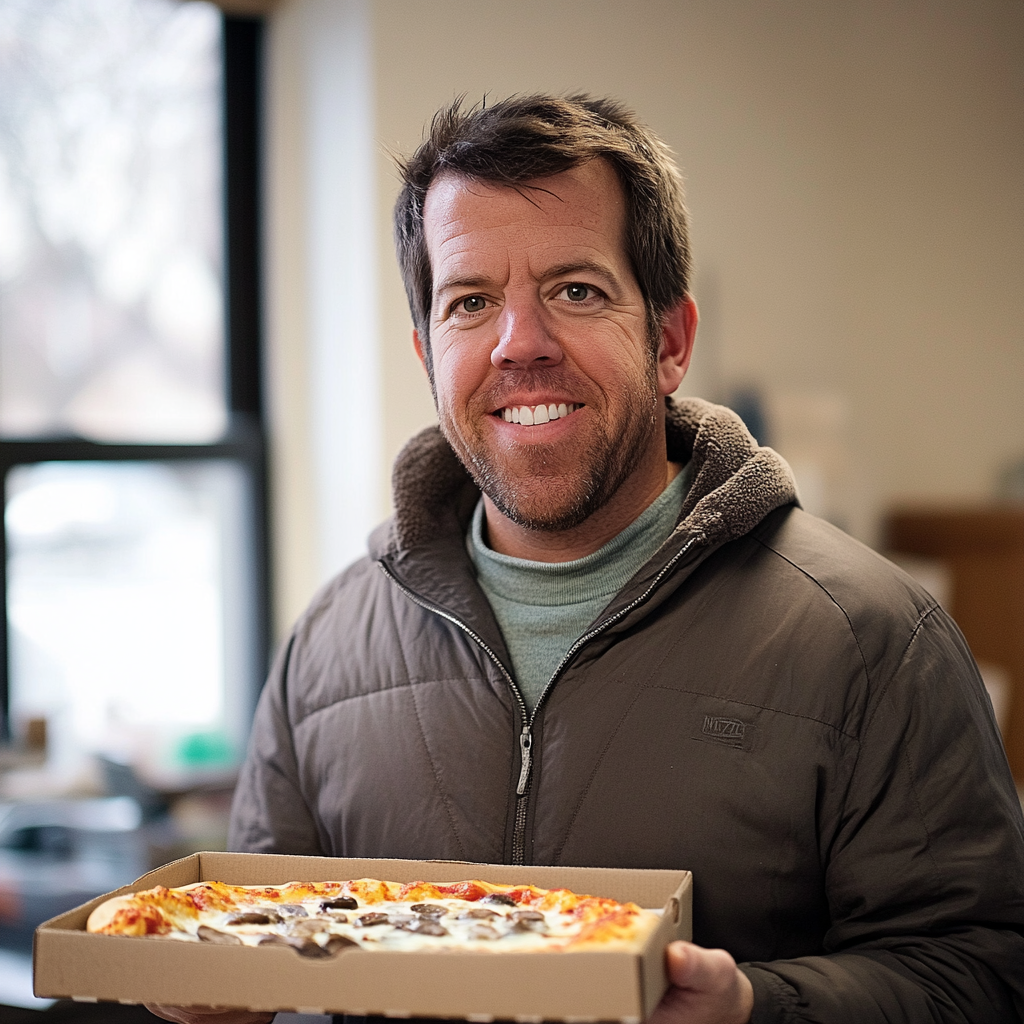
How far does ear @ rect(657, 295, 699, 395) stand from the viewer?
1356 mm

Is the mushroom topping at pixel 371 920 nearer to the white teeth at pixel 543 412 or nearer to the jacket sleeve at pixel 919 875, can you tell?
the jacket sleeve at pixel 919 875

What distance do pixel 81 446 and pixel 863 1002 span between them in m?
2.40

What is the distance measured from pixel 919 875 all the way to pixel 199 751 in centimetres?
216

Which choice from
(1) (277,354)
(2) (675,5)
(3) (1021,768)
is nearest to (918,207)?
(2) (675,5)

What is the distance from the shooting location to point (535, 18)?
290 cm

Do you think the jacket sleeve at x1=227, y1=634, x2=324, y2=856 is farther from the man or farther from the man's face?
the man's face

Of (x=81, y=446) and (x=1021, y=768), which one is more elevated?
(x=81, y=446)

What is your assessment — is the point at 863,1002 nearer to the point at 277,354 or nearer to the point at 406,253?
the point at 406,253

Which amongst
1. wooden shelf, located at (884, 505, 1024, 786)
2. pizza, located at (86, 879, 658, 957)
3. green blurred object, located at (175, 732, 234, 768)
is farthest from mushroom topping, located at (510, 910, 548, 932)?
wooden shelf, located at (884, 505, 1024, 786)

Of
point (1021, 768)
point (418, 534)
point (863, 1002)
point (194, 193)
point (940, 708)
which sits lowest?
point (1021, 768)

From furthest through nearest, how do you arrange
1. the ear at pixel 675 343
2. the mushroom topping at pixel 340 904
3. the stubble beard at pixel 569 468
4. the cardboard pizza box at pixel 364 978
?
1. the ear at pixel 675 343
2. the stubble beard at pixel 569 468
3. the mushroom topping at pixel 340 904
4. the cardboard pizza box at pixel 364 978

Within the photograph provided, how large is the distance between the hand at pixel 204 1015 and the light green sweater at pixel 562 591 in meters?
0.40

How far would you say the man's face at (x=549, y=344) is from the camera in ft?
4.07

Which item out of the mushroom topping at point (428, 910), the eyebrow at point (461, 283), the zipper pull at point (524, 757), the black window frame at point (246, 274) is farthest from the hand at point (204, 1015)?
the black window frame at point (246, 274)
